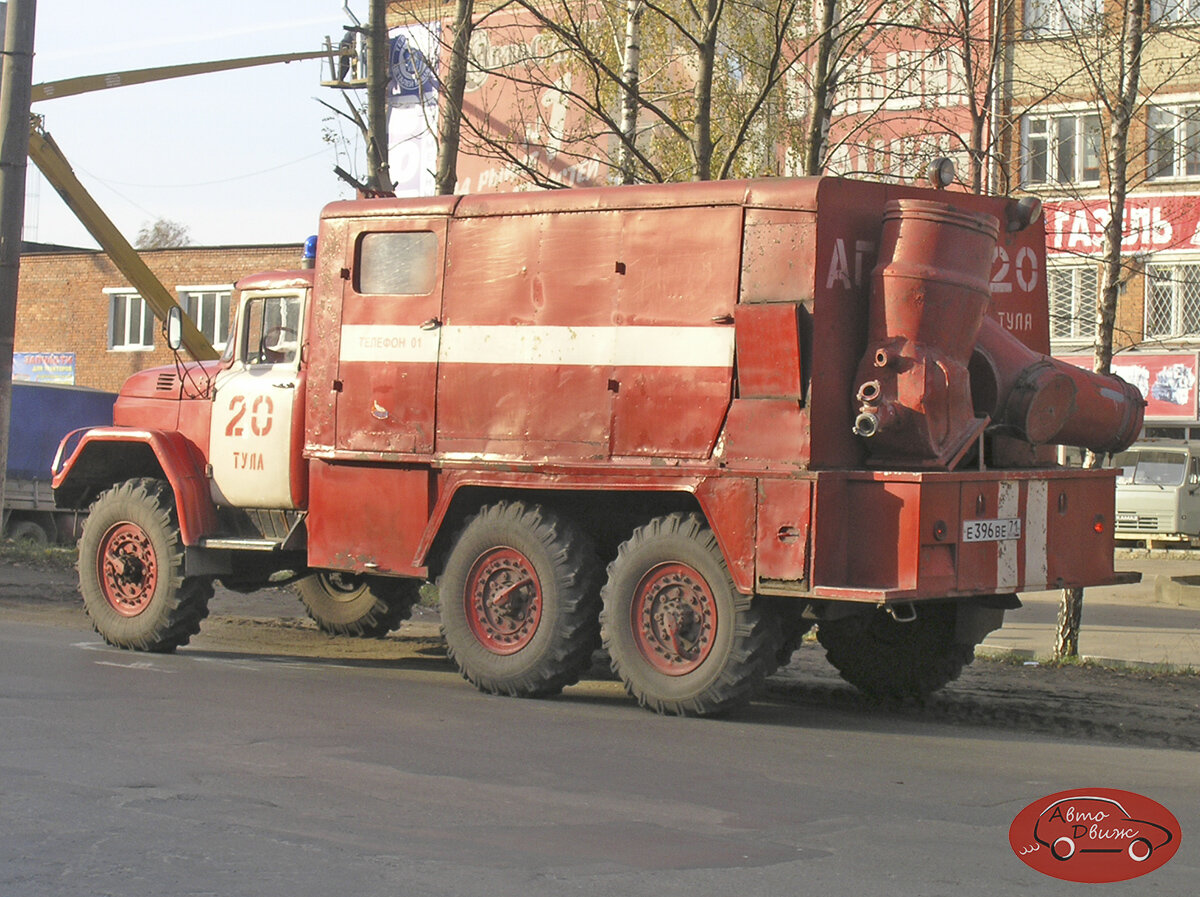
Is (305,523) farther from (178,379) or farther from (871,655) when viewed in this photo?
(871,655)

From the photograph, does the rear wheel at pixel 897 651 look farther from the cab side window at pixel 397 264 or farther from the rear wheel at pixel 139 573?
the rear wheel at pixel 139 573

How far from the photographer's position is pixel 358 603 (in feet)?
42.1

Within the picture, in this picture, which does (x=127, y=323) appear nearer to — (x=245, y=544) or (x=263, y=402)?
(x=263, y=402)

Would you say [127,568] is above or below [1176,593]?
above

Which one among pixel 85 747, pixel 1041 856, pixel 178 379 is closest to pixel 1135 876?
pixel 1041 856

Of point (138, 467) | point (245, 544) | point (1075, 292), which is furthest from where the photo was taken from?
point (1075, 292)

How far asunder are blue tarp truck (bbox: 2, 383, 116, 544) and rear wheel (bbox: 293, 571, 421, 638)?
14841 mm

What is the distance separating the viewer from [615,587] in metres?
9.14

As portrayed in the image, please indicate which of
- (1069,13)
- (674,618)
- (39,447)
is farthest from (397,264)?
(39,447)

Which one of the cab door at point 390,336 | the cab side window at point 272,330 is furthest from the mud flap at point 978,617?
the cab side window at point 272,330

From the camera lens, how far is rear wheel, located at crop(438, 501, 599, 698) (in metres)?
9.40

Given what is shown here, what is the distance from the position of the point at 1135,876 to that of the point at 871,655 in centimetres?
475

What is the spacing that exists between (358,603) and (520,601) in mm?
3563

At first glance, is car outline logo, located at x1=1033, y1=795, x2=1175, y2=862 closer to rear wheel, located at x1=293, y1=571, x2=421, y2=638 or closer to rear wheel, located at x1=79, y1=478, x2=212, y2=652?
rear wheel, located at x1=293, y1=571, x2=421, y2=638
